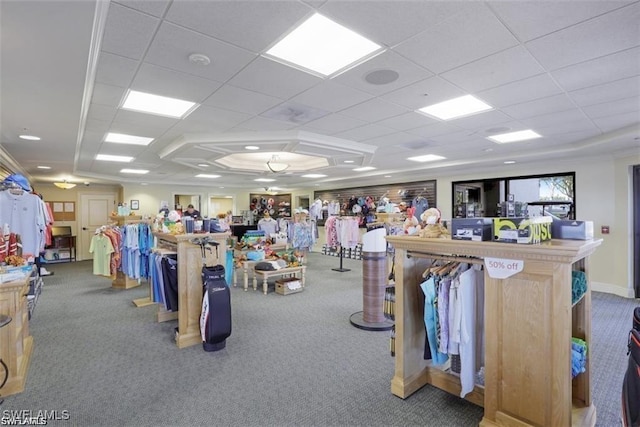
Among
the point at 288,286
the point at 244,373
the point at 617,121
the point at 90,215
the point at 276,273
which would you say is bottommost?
the point at 244,373

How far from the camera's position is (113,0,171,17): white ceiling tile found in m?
1.74

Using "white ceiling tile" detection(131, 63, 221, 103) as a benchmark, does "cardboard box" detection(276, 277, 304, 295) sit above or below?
below

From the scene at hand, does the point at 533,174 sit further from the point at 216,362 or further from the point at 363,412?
the point at 216,362

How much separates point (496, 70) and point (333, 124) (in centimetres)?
204

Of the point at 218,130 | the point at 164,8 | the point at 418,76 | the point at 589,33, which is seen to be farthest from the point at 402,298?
the point at 218,130

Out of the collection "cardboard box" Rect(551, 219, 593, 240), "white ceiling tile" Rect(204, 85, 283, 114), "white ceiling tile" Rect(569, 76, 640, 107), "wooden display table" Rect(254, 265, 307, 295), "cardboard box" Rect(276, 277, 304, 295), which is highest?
"white ceiling tile" Rect(204, 85, 283, 114)

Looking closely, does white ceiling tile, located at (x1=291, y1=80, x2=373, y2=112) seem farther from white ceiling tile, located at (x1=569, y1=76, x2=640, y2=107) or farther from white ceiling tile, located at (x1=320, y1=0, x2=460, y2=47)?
white ceiling tile, located at (x1=569, y1=76, x2=640, y2=107)

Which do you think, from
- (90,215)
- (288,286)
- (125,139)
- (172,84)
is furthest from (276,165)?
(90,215)

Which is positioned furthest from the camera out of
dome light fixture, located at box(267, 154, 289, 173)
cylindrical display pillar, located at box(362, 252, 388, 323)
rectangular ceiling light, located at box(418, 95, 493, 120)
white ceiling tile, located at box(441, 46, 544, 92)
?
dome light fixture, located at box(267, 154, 289, 173)

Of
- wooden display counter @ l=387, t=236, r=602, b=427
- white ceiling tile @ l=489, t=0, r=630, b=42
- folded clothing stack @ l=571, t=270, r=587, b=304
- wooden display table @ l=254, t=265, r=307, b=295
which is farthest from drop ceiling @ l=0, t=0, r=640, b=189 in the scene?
wooden display table @ l=254, t=265, r=307, b=295

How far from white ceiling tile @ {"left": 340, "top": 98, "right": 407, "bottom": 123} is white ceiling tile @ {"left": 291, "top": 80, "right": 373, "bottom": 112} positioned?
12cm

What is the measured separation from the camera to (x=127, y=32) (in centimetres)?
202

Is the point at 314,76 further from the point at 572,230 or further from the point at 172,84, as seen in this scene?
the point at 572,230

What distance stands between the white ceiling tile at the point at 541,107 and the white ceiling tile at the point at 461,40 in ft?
4.74
